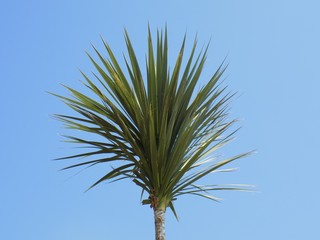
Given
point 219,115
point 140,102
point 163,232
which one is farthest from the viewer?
point 219,115

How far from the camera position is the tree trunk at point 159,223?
416 cm

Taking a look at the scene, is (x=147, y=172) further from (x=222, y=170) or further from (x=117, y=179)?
(x=222, y=170)

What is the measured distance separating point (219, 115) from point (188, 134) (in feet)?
2.40

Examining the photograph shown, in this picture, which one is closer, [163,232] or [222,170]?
[163,232]

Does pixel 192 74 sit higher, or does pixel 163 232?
pixel 192 74

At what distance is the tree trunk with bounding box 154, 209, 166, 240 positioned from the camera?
13.6 feet

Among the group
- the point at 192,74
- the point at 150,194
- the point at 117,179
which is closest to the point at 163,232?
the point at 150,194

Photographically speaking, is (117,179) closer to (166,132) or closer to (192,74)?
(166,132)

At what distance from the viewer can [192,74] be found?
480cm

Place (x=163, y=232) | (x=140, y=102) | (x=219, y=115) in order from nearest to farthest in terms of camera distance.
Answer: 1. (x=163, y=232)
2. (x=140, y=102)
3. (x=219, y=115)

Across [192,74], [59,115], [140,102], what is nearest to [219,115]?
[192,74]

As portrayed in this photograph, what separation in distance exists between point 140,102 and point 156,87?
0.21 meters

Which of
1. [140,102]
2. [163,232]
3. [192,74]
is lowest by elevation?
[163,232]

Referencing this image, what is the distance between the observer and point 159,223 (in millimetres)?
4203
